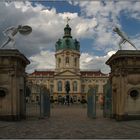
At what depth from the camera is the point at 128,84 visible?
23.5 m

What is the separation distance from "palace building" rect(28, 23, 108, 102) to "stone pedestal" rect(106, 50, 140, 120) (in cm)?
10268

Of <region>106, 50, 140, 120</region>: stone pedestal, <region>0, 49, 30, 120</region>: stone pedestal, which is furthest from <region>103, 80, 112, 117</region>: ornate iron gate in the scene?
<region>0, 49, 30, 120</region>: stone pedestal

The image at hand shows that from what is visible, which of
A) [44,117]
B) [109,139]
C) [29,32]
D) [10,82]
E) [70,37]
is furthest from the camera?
[70,37]

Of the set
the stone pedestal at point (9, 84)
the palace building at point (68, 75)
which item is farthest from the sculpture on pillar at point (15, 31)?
the palace building at point (68, 75)

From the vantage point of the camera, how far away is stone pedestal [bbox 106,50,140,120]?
76.3ft

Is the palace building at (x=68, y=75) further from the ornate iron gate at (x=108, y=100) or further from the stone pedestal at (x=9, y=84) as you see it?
the stone pedestal at (x=9, y=84)

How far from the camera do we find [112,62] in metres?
25.4

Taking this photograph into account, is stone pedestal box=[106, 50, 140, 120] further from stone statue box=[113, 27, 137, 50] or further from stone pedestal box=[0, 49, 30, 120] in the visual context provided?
stone pedestal box=[0, 49, 30, 120]

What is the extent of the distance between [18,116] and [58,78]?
106378 mm

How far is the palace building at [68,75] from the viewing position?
419 ft

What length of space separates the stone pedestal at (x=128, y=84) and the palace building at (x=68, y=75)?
103 m

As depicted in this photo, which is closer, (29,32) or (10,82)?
(10,82)

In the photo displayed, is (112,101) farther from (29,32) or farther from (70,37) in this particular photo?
(70,37)

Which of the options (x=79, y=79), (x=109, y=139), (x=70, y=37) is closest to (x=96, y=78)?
(x=79, y=79)
